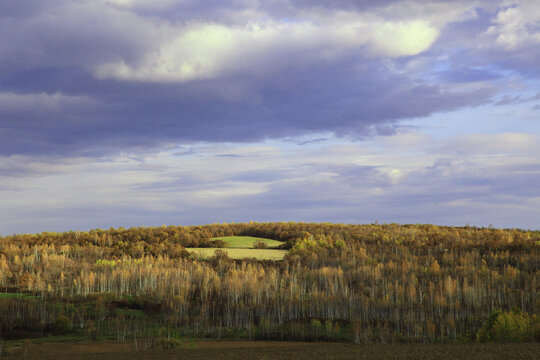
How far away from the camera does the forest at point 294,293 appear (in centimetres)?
1362

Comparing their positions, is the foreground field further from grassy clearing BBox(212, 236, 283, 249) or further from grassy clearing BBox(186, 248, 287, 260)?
grassy clearing BBox(212, 236, 283, 249)

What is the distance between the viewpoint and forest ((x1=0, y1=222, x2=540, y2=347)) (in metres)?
13.6

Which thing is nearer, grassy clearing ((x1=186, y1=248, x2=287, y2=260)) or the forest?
the forest

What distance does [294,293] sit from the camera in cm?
1850

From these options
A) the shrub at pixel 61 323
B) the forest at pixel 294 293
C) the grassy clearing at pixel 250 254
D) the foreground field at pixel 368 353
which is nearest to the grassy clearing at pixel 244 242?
the grassy clearing at pixel 250 254

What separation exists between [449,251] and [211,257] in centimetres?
1323

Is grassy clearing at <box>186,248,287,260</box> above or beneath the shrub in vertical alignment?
above

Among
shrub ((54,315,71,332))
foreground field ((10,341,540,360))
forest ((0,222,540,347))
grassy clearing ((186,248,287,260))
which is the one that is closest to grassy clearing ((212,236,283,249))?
grassy clearing ((186,248,287,260))

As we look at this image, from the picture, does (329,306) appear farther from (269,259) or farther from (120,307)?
(269,259)

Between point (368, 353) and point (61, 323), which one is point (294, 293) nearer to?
point (61, 323)

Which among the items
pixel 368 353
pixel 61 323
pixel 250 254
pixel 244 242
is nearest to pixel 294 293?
pixel 61 323

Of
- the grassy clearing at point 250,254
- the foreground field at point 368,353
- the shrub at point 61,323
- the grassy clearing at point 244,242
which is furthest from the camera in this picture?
the grassy clearing at point 244,242

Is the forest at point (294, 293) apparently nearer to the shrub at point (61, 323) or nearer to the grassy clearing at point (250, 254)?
the shrub at point (61, 323)

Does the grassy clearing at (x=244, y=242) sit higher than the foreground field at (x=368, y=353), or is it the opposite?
the grassy clearing at (x=244, y=242)
